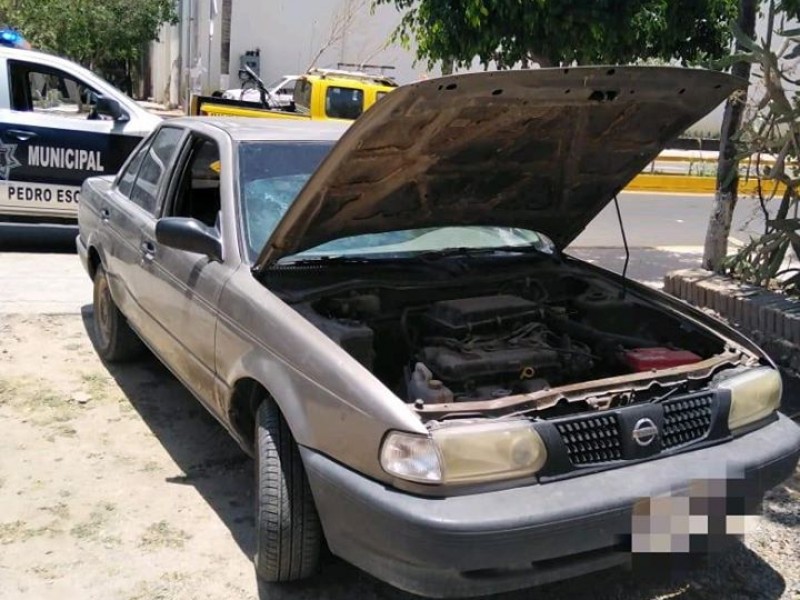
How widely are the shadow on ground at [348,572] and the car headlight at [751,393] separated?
496 mm

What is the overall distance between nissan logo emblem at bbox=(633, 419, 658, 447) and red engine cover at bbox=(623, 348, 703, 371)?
1.86ft

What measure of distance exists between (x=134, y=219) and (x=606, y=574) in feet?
9.69

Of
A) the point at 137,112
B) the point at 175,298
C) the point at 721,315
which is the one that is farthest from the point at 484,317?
the point at 137,112

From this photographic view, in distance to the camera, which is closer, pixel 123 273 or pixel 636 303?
pixel 636 303

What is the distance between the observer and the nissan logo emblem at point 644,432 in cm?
284

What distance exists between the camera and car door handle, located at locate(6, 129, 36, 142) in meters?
8.02

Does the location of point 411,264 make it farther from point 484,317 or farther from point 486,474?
point 486,474

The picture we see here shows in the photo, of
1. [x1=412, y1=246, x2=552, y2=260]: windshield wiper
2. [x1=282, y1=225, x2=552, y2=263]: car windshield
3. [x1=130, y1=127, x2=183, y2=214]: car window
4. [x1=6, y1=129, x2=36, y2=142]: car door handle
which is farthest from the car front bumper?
[x1=6, y1=129, x2=36, y2=142]: car door handle

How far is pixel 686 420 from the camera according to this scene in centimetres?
300

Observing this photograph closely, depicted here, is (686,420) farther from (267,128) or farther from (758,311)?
(758,311)

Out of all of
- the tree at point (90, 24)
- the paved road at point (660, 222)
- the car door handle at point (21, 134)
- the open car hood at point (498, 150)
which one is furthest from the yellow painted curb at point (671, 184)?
the tree at point (90, 24)

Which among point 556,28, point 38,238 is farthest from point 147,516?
point 38,238

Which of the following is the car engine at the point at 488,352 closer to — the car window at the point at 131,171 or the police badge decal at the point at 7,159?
the car window at the point at 131,171

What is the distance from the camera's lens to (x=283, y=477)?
3.03 metres
